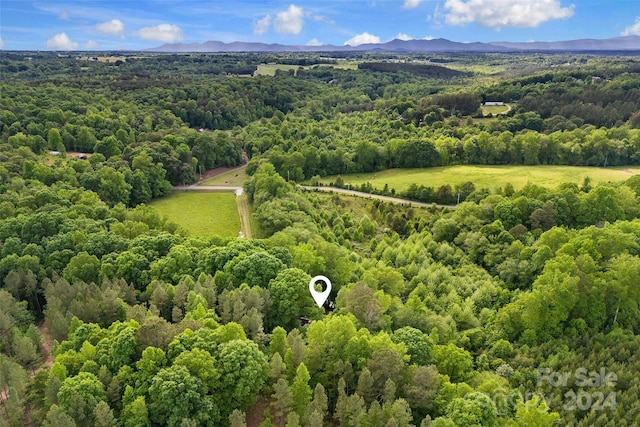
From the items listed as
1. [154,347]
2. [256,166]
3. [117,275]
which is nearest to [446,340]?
[154,347]

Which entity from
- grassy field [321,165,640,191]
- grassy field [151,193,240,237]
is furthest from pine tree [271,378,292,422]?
grassy field [321,165,640,191]

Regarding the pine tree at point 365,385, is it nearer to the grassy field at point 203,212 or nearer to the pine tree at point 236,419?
the pine tree at point 236,419

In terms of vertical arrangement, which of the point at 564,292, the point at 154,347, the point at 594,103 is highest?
the point at 594,103

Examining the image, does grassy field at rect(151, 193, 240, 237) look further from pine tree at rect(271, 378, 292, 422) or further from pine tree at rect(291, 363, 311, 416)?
pine tree at rect(271, 378, 292, 422)

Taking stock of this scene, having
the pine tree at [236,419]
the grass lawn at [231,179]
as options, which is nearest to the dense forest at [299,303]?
the pine tree at [236,419]

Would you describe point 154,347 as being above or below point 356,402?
above

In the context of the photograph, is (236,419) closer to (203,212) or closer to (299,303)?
(299,303)

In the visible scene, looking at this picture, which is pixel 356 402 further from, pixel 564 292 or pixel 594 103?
pixel 594 103
